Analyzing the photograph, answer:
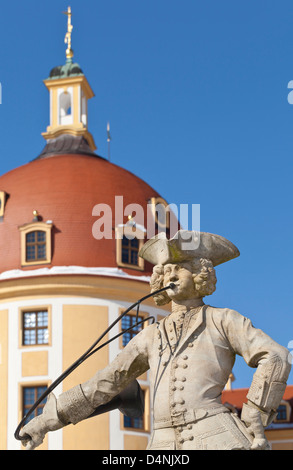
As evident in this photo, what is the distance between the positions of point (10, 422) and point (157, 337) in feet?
Result: 107

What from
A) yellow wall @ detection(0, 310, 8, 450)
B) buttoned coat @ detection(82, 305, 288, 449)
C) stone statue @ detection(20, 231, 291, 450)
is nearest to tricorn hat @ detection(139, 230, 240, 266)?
stone statue @ detection(20, 231, 291, 450)

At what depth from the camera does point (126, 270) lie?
41.8m

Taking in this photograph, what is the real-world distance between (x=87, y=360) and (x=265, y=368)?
105ft

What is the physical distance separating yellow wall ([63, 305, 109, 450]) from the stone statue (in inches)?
1202

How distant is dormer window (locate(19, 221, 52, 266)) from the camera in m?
42.0

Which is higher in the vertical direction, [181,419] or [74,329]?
[74,329]

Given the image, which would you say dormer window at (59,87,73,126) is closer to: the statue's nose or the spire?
the spire

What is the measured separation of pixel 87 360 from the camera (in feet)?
127

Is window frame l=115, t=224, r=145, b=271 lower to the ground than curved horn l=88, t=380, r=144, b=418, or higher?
higher

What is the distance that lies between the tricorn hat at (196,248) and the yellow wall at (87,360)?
101 ft

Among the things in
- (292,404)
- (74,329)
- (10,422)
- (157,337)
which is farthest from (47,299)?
(157,337)

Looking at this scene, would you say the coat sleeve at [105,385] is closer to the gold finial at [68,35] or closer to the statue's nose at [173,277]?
the statue's nose at [173,277]

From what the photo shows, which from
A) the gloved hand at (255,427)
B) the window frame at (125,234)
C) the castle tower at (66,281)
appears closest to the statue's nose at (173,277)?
the gloved hand at (255,427)
